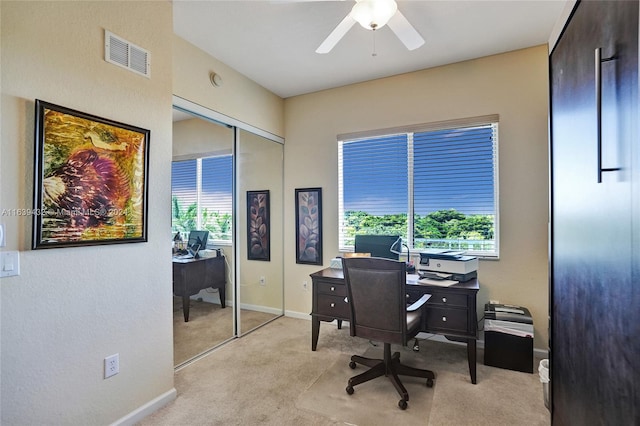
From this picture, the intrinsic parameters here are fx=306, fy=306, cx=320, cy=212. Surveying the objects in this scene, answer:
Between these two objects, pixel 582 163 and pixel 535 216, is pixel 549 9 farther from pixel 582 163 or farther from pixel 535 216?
pixel 582 163

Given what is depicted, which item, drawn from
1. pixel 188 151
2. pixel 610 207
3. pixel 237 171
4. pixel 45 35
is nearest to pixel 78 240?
pixel 45 35

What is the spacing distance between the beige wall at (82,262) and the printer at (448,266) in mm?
2142

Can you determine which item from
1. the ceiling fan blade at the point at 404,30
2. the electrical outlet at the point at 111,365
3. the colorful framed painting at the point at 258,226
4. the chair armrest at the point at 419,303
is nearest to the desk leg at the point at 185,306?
the colorful framed painting at the point at 258,226

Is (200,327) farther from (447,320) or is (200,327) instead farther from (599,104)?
(599,104)

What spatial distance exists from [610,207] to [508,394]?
2.16 metres

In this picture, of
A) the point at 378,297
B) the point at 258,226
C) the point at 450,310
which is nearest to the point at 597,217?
the point at 378,297

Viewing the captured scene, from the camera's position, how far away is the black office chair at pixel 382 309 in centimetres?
210

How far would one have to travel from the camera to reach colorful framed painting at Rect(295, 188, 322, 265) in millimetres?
3854

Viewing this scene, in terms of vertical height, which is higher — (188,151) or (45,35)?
(45,35)

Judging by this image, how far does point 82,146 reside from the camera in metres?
1.71

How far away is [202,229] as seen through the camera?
121 inches

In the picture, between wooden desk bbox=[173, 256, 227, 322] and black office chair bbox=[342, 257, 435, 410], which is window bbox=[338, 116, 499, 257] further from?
wooden desk bbox=[173, 256, 227, 322]

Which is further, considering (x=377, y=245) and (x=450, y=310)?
(x=377, y=245)

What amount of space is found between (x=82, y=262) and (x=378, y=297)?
184 cm
